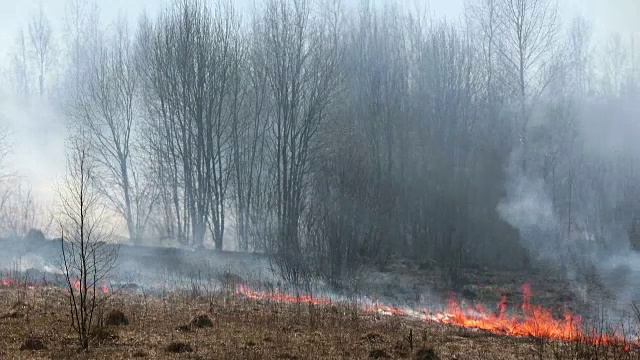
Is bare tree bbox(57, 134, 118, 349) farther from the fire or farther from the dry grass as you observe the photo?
the fire

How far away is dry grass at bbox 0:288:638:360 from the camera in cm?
1197

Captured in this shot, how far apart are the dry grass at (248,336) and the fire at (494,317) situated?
69.2 inches

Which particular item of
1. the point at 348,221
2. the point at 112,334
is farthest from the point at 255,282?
the point at 112,334

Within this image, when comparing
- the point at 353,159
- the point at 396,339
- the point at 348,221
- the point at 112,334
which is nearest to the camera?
the point at 112,334

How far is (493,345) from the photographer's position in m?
14.6

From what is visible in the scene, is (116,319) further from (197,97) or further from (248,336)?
(197,97)

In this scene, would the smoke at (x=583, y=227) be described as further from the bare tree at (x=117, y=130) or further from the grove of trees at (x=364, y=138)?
the bare tree at (x=117, y=130)

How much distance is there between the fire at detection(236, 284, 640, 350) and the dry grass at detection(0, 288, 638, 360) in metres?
1.76

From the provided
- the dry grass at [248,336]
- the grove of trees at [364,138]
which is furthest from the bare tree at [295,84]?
the dry grass at [248,336]

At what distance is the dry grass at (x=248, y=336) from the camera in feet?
39.3

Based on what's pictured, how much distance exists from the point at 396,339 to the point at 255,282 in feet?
41.4

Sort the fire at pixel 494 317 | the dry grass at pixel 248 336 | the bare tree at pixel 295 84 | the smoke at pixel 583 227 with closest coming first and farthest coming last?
the dry grass at pixel 248 336, the fire at pixel 494 317, the smoke at pixel 583 227, the bare tree at pixel 295 84

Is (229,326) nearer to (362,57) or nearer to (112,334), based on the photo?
(112,334)

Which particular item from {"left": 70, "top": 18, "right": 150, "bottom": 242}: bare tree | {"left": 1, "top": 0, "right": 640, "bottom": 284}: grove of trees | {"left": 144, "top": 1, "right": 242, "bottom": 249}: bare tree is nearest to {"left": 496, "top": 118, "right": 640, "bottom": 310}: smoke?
{"left": 1, "top": 0, "right": 640, "bottom": 284}: grove of trees
